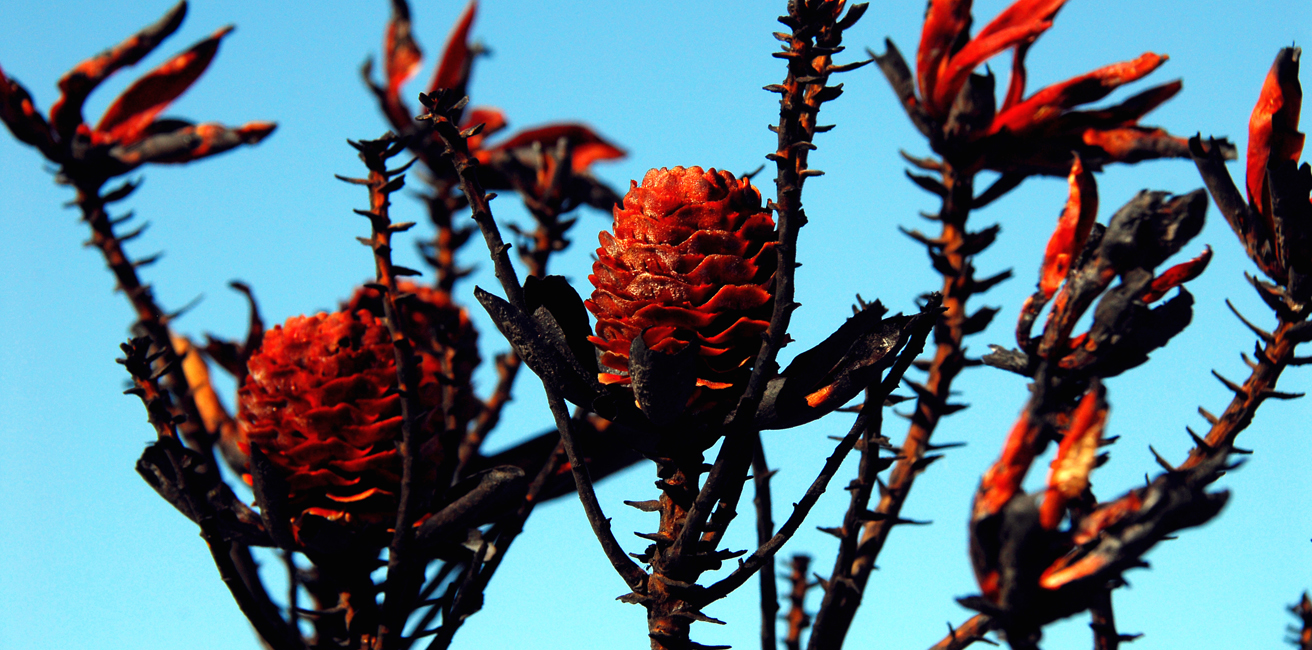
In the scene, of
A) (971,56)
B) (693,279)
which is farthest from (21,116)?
(971,56)

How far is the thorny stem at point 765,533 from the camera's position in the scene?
198 centimetres

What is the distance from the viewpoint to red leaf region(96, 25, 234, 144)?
233cm

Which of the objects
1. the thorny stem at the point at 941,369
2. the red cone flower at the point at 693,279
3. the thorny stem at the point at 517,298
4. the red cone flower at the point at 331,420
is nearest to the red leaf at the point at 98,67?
the red cone flower at the point at 331,420

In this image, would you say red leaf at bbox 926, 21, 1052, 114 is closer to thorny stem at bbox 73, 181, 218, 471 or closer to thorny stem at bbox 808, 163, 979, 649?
thorny stem at bbox 808, 163, 979, 649

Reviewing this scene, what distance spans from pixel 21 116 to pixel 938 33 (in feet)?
5.54

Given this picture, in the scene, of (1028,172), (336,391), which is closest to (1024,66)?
(1028,172)

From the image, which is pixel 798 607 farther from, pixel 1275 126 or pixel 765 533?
pixel 1275 126

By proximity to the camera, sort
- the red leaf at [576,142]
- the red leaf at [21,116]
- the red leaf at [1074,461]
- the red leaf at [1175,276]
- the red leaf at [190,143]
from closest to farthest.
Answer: the red leaf at [1074,461], the red leaf at [1175,276], the red leaf at [21,116], the red leaf at [190,143], the red leaf at [576,142]

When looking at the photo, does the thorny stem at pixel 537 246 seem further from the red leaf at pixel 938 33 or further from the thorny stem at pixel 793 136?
the thorny stem at pixel 793 136

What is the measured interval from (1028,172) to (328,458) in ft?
4.15

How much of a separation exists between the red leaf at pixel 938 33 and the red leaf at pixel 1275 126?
21.5 inches

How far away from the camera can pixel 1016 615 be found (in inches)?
44.8

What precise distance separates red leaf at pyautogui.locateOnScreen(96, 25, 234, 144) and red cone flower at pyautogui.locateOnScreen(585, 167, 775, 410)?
125 cm

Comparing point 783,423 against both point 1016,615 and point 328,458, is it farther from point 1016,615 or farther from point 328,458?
point 328,458
